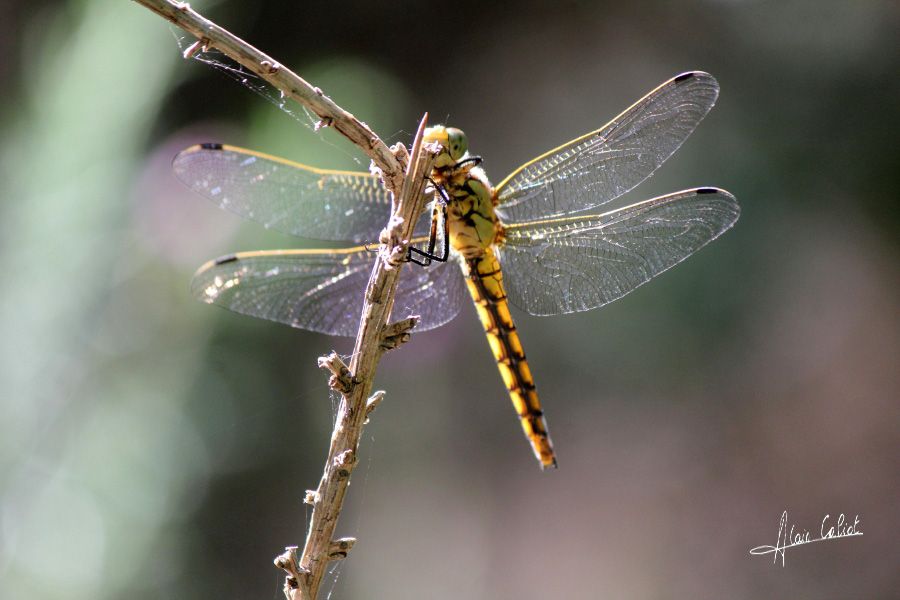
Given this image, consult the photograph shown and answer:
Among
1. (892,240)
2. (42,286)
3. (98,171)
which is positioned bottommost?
(892,240)

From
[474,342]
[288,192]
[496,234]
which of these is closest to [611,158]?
[496,234]

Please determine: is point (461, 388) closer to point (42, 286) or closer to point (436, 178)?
point (42, 286)

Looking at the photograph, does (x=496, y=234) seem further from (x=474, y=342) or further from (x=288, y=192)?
(x=474, y=342)

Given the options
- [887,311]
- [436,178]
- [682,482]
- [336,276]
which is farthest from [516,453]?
[436,178]

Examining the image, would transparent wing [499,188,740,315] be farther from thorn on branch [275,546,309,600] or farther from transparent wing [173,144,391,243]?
thorn on branch [275,546,309,600]
